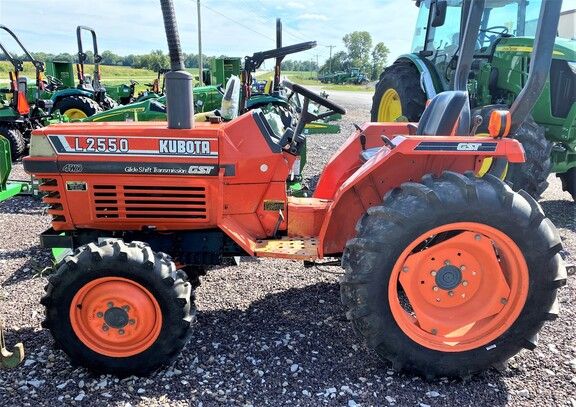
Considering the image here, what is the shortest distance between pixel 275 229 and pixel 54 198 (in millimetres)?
1321

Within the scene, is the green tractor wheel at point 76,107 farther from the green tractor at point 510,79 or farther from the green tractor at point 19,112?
the green tractor at point 510,79

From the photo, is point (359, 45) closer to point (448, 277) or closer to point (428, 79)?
point (428, 79)

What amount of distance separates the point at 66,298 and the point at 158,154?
2.94 ft

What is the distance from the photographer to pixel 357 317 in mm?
2547

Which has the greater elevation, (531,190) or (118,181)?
(118,181)

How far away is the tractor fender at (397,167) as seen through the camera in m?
2.62

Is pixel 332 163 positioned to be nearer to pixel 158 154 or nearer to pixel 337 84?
pixel 158 154

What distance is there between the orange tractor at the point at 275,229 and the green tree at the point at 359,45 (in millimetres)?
71684

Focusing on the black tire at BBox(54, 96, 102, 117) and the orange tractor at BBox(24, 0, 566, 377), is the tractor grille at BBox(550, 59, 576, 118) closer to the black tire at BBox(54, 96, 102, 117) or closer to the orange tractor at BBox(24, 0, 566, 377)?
the orange tractor at BBox(24, 0, 566, 377)

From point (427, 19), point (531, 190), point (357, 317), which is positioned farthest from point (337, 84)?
point (357, 317)

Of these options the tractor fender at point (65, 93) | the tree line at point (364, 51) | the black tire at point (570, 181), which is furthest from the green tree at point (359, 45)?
the black tire at point (570, 181)

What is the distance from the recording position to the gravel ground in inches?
99.2

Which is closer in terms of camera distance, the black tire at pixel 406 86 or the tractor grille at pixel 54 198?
the tractor grille at pixel 54 198

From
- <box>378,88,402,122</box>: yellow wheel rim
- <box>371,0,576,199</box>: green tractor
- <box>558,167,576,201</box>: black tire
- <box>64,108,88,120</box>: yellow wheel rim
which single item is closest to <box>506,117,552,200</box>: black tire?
<box>371,0,576,199</box>: green tractor
